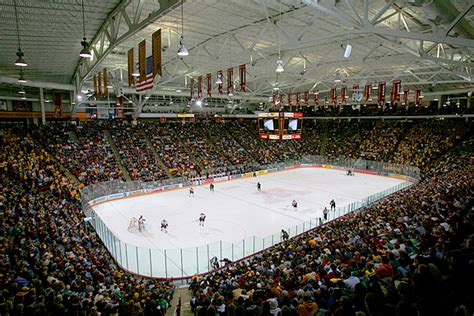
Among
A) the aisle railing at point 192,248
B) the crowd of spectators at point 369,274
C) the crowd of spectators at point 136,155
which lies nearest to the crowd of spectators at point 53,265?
the aisle railing at point 192,248

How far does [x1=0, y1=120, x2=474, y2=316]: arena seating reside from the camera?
4.85 m

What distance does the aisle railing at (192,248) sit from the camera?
14547 millimetres

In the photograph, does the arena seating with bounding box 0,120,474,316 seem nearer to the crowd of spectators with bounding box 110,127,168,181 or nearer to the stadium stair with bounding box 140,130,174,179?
the crowd of spectators with bounding box 110,127,168,181

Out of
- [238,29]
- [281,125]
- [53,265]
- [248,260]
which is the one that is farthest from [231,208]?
[53,265]

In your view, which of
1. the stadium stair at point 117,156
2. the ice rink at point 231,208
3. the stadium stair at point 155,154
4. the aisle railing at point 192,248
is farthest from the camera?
the stadium stair at point 155,154

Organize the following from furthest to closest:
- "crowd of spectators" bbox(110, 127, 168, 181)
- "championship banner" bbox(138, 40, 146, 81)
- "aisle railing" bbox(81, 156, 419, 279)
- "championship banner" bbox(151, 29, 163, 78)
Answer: "crowd of spectators" bbox(110, 127, 168, 181) → "aisle railing" bbox(81, 156, 419, 279) → "championship banner" bbox(138, 40, 146, 81) → "championship banner" bbox(151, 29, 163, 78)

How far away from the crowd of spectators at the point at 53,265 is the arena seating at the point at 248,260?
0.14 feet

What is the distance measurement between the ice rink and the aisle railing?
1.11m

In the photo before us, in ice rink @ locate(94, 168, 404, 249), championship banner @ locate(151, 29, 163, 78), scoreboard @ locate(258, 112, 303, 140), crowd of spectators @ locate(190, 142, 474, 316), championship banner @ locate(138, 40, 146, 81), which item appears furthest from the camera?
scoreboard @ locate(258, 112, 303, 140)

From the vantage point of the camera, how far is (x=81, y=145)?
3356cm

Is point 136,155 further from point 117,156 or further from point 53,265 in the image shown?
point 53,265

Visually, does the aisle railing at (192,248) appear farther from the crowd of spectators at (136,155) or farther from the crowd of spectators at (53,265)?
the crowd of spectators at (136,155)

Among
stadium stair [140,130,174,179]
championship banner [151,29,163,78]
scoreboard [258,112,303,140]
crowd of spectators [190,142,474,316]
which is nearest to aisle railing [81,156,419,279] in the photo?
stadium stair [140,130,174,179]

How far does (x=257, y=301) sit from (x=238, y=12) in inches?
627
